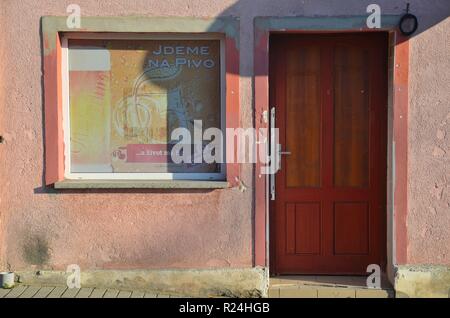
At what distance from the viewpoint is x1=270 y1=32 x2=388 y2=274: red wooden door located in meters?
5.99

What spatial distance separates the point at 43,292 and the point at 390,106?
11.9 feet

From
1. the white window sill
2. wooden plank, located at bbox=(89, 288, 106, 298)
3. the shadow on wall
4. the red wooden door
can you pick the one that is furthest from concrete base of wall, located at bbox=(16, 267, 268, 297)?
the shadow on wall

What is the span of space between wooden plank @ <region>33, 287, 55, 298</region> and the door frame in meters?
1.92

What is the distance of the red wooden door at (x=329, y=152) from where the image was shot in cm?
599

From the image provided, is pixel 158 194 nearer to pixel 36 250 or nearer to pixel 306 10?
pixel 36 250

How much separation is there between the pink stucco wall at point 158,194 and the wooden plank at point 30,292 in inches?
7.8

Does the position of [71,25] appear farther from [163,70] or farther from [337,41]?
[337,41]

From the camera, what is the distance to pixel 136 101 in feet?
19.4

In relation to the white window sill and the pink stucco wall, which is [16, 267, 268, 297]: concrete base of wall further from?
the white window sill

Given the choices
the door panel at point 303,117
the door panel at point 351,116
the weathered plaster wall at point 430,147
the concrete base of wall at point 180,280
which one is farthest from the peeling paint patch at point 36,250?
the weathered plaster wall at point 430,147

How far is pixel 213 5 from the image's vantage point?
564 cm

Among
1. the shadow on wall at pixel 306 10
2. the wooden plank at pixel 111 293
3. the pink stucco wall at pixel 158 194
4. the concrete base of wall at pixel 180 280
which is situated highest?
the shadow on wall at pixel 306 10

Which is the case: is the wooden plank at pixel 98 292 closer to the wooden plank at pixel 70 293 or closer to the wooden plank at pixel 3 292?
the wooden plank at pixel 70 293
